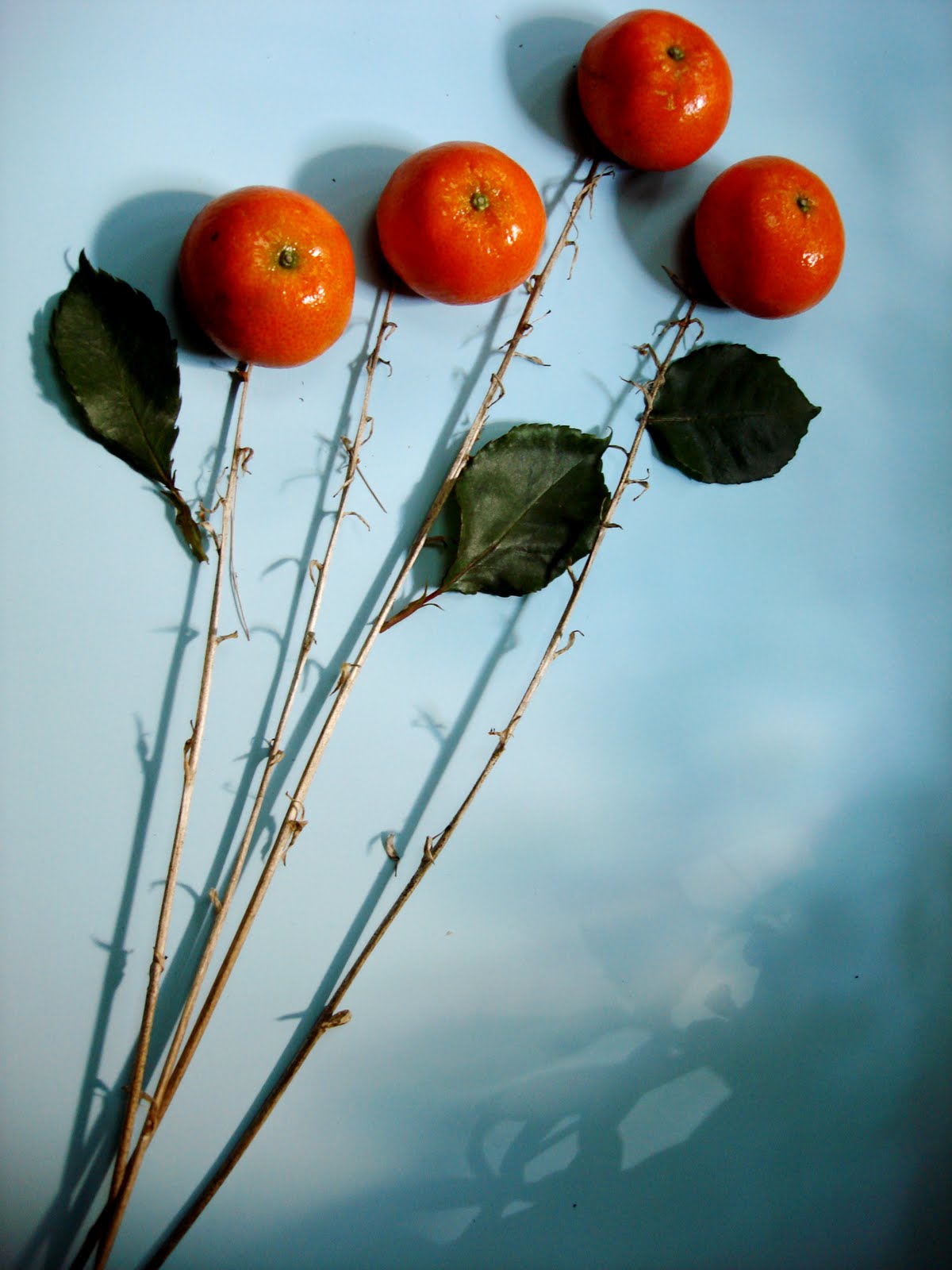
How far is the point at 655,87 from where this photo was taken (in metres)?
0.78

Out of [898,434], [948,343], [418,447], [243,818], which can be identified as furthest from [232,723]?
[948,343]

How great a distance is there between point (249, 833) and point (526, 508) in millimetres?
334

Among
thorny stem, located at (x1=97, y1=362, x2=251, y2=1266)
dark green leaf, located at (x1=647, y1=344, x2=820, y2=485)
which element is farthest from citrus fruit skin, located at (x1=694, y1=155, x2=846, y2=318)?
thorny stem, located at (x1=97, y1=362, x2=251, y2=1266)

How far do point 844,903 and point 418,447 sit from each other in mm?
581

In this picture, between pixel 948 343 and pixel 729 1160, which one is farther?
pixel 948 343

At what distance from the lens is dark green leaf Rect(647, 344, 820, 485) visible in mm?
855

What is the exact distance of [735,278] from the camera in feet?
2.72

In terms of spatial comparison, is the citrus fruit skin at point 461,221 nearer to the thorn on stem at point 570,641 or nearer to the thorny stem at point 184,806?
the thorny stem at point 184,806

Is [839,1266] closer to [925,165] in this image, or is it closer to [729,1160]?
[729,1160]

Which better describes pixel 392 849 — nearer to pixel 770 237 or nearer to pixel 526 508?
pixel 526 508

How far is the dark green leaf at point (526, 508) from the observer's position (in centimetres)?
77

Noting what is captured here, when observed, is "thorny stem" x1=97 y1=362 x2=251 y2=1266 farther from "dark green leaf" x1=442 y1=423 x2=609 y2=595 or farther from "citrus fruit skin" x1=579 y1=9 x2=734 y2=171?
"citrus fruit skin" x1=579 y1=9 x2=734 y2=171

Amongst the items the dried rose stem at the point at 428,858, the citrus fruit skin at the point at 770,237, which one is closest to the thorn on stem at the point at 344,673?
the dried rose stem at the point at 428,858

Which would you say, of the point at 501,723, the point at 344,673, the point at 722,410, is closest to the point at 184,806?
the point at 344,673
